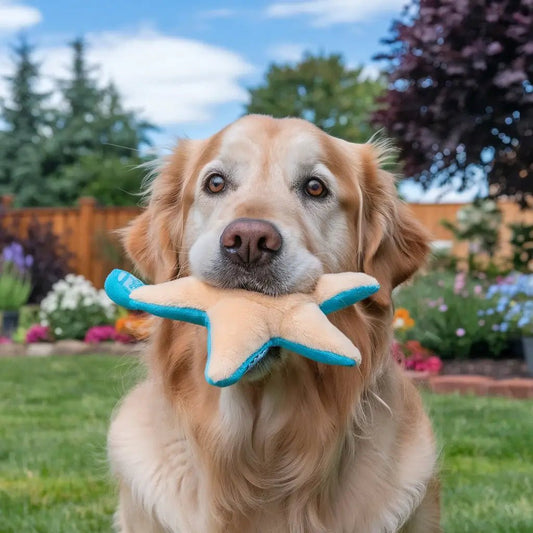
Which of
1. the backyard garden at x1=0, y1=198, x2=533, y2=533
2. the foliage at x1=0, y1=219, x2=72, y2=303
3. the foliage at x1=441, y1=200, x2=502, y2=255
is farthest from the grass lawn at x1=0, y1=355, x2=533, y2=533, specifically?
the foliage at x1=441, y1=200, x2=502, y2=255

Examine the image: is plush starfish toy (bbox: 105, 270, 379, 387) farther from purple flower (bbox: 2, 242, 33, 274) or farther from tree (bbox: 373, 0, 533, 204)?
purple flower (bbox: 2, 242, 33, 274)

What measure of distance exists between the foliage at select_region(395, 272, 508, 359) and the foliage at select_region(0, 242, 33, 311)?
6.97 m

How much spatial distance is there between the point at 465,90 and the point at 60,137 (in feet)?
80.4

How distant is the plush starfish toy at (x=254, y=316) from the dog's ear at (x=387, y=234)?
57 cm

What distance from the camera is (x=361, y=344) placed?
2.74 m

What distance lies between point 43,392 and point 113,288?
202 inches

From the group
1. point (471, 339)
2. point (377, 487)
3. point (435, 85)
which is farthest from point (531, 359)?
point (377, 487)

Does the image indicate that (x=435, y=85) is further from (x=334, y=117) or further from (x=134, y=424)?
(x=334, y=117)

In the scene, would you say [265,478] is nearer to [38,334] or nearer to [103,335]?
[103,335]

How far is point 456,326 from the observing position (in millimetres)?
8242

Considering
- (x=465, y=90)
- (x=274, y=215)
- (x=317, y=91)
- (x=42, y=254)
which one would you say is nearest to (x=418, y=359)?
(x=465, y=90)

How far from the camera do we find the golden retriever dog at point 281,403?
2.65 meters

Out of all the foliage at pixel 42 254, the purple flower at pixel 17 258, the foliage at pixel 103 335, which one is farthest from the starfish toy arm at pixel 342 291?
the foliage at pixel 42 254

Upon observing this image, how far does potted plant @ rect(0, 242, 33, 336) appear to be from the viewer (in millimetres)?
12961
